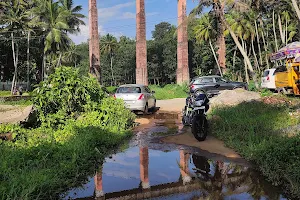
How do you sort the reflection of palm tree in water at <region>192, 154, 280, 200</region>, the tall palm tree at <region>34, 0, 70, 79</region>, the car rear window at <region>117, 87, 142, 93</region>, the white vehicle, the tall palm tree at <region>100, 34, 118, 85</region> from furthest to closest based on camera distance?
the tall palm tree at <region>100, 34, 118, 85</region>, the tall palm tree at <region>34, 0, 70, 79</region>, the white vehicle, the car rear window at <region>117, 87, 142, 93</region>, the reflection of palm tree in water at <region>192, 154, 280, 200</region>

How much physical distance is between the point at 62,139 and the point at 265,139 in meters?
4.79

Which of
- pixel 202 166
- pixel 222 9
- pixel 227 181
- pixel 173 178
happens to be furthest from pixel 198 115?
pixel 222 9

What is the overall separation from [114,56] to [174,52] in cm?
1896

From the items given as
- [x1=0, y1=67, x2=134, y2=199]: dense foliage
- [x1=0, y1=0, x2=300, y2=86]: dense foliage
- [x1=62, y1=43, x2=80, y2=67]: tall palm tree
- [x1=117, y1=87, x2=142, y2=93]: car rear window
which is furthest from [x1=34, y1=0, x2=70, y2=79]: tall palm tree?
[x1=0, y1=67, x2=134, y2=199]: dense foliage

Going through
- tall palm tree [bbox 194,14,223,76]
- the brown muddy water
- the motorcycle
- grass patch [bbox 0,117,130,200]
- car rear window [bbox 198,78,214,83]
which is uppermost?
tall palm tree [bbox 194,14,223,76]

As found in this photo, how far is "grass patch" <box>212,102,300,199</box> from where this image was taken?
5.36 m

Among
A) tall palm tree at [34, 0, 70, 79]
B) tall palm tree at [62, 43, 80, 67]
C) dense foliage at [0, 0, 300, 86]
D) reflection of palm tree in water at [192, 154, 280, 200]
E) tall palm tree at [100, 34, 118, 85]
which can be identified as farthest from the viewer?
tall palm tree at [100, 34, 118, 85]

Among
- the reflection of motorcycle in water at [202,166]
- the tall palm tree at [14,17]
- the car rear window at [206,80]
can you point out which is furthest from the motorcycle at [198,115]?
the tall palm tree at [14,17]

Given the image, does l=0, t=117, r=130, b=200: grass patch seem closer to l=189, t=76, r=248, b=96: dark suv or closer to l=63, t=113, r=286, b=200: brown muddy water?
l=63, t=113, r=286, b=200: brown muddy water

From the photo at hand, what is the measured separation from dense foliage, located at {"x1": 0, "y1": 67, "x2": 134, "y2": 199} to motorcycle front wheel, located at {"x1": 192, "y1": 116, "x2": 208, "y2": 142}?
2.11m

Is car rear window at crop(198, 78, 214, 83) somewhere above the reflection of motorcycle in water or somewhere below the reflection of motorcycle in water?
above

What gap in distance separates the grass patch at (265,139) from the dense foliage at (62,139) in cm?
307

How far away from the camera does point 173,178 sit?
20.0 feet

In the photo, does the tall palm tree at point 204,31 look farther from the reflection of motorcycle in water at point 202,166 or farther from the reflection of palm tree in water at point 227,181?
the reflection of palm tree in water at point 227,181
